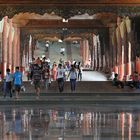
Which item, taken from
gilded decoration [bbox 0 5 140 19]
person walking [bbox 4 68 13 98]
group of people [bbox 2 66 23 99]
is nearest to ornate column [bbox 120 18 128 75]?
gilded decoration [bbox 0 5 140 19]

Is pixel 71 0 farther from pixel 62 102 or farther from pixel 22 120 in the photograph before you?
pixel 22 120

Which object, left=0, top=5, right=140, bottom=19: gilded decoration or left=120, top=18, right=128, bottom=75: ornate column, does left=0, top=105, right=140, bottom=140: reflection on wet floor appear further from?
left=120, top=18, right=128, bottom=75: ornate column

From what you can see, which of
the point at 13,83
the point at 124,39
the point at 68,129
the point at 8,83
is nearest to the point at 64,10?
the point at 13,83

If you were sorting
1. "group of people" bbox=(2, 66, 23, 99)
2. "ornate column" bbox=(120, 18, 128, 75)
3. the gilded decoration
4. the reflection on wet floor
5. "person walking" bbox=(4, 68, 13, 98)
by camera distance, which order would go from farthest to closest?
"ornate column" bbox=(120, 18, 128, 75) → the gilded decoration → "person walking" bbox=(4, 68, 13, 98) → "group of people" bbox=(2, 66, 23, 99) → the reflection on wet floor

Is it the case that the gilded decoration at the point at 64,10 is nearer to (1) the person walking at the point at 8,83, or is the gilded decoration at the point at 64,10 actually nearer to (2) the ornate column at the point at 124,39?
(1) the person walking at the point at 8,83

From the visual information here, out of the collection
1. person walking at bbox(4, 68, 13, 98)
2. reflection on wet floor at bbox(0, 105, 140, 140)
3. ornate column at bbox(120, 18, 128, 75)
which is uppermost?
ornate column at bbox(120, 18, 128, 75)

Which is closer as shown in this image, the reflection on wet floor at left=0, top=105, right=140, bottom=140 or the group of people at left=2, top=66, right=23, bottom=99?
the reflection on wet floor at left=0, top=105, right=140, bottom=140

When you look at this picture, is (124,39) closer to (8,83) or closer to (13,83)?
(13,83)

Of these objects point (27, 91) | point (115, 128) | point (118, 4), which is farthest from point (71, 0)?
point (115, 128)

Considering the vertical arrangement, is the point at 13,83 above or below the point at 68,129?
above

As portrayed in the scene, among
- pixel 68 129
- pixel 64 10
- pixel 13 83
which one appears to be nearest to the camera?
pixel 68 129

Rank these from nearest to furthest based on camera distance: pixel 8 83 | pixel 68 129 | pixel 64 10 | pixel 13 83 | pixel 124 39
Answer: pixel 68 129 → pixel 8 83 → pixel 13 83 → pixel 64 10 → pixel 124 39

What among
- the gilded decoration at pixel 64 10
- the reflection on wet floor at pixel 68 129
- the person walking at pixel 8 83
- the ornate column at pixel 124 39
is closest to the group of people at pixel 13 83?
the person walking at pixel 8 83

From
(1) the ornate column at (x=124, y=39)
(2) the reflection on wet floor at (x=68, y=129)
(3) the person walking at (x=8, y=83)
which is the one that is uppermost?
(1) the ornate column at (x=124, y=39)
